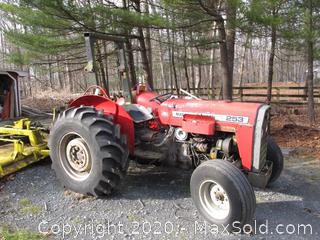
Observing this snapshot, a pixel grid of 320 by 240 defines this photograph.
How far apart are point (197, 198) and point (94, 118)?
1.59 meters

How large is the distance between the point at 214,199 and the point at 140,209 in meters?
0.93

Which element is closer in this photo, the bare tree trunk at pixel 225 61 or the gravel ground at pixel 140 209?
the gravel ground at pixel 140 209

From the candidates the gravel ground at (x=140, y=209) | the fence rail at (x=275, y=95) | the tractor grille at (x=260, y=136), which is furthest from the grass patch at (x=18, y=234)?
the fence rail at (x=275, y=95)

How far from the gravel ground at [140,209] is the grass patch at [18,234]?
0.09m

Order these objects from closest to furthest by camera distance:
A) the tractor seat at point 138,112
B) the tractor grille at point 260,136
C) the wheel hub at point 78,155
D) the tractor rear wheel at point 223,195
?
the tractor rear wheel at point 223,195
the tractor grille at point 260,136
the wheel hub at point 78,155
the tractor seat at point 138,112

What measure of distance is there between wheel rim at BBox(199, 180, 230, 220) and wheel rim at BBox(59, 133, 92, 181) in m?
1.58

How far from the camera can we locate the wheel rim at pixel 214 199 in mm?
4012

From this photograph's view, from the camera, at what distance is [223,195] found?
403cm

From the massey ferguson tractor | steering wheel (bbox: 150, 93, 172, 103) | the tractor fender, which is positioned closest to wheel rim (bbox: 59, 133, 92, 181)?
the massey ferguson tractor

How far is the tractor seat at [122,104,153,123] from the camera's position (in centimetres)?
509

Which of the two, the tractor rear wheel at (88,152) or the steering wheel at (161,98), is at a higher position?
the steering wheel at (161,98)

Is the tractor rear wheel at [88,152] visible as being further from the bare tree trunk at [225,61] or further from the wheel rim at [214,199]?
the bare tree trunk at [225,61]

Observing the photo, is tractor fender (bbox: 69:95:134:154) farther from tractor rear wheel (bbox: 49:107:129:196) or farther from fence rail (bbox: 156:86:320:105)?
fence rail (bbox: 156:86:320:105)

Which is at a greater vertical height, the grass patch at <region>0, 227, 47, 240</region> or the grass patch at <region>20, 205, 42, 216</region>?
the grass patch at <region>20, 205, 42, 216</region>
